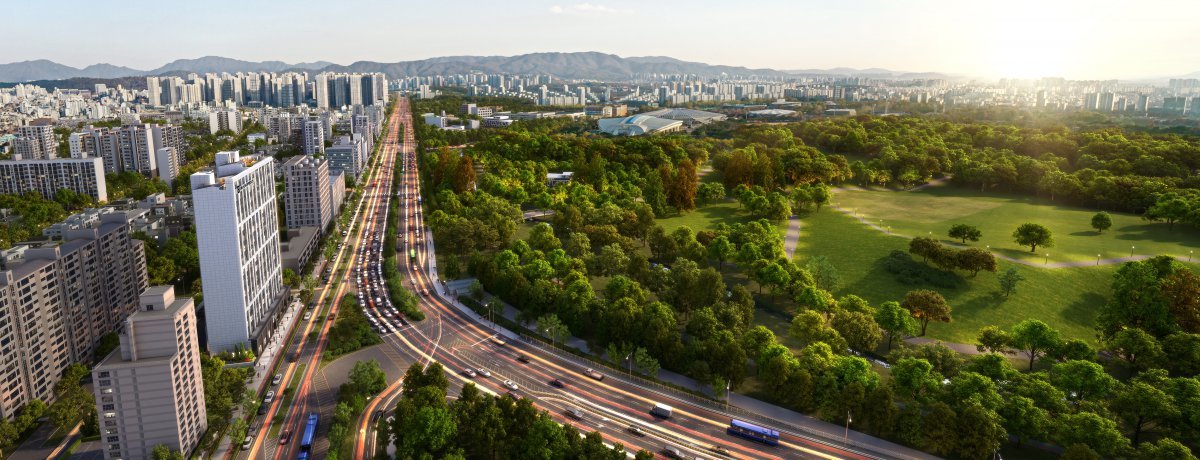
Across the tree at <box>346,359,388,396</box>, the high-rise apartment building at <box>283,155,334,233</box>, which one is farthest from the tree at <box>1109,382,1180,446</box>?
the high-rise apartment building at <box>283,155,334,233</box>

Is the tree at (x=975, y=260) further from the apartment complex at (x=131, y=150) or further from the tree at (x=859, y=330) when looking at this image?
the apartment complex at (x=131, y=150)

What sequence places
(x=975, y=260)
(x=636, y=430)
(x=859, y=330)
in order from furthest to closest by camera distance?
(x=975, y=260), (x=859, y=330), (x=636, y=430)

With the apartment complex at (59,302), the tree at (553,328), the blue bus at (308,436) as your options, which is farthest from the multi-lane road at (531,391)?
the apartment complex at (59,302)

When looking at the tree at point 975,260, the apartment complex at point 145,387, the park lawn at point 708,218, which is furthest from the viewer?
the park lawn at point 708,218

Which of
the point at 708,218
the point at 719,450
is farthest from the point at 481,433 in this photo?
the point at 708,218

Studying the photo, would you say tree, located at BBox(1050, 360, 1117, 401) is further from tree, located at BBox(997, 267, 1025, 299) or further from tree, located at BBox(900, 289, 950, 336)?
tree, located at BBox(997, 267, 1025, 299)

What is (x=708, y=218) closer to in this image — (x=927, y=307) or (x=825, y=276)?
(x=825, y=276)
